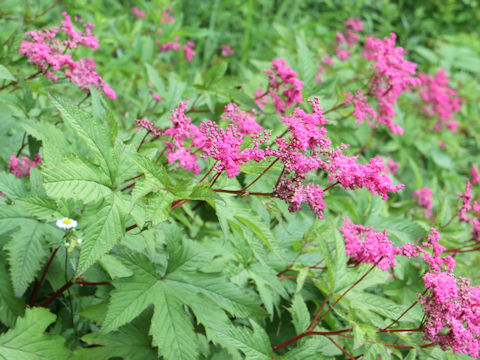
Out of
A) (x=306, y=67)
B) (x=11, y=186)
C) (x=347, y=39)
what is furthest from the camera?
(x=347, y=39)

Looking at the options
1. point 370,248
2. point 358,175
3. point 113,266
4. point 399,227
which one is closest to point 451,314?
point 370,248

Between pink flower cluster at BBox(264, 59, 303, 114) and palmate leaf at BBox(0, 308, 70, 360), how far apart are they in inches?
71.2

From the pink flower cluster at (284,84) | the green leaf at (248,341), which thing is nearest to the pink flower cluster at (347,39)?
the pink flower cluster at (284,84)

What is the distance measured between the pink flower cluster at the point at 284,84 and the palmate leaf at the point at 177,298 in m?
1.23

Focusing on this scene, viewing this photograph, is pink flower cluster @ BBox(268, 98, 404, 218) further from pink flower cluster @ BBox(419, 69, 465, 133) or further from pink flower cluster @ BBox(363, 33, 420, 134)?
pink flower cluster @ BBox(419, 69, 465, 133)

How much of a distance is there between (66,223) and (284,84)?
5.29 feet

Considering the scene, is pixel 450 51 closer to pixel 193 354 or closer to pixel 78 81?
pixel 78 81

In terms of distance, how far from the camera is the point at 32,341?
1.81m

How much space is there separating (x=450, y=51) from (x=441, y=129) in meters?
2.80

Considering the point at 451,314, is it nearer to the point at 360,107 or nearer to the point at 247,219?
the point at 247,219

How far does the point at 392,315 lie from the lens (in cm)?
206

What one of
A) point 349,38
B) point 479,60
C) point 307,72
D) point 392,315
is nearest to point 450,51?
point 479,60

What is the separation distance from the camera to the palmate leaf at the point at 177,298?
1.74 m

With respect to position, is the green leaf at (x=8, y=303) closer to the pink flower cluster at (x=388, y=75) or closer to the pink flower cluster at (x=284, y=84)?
the pink flower cluster at (x=284, y=84)
